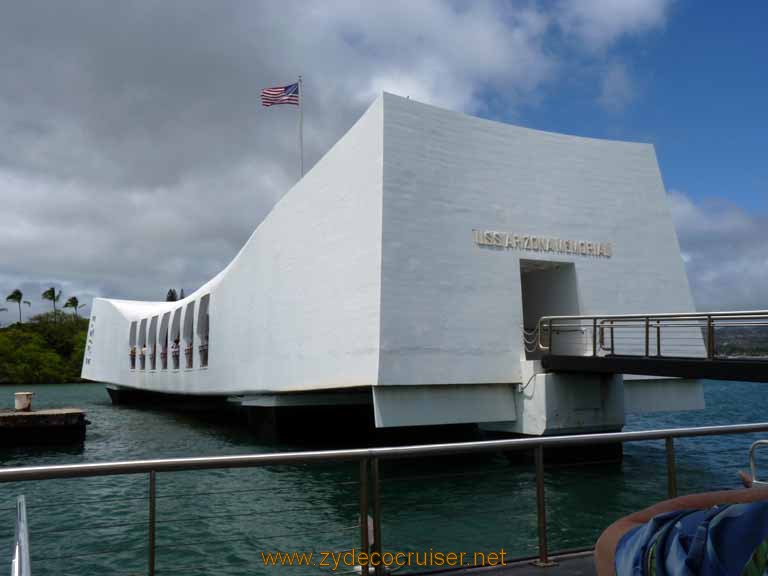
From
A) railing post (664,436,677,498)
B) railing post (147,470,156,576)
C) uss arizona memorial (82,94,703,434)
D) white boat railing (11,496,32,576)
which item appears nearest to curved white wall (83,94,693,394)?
uss arizona memorial (82,94,703,434)

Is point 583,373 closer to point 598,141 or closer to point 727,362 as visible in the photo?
point 727,362

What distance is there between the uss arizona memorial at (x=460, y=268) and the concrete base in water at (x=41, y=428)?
6.28 meters

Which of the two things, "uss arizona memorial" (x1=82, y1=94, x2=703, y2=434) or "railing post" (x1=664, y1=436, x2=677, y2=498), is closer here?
"railing post" (x1=664, y1=436, x2=677, y2=498)

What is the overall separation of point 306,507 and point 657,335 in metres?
8.91

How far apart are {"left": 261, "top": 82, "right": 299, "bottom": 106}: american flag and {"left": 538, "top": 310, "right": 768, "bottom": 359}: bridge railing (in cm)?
1175

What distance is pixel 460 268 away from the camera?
15.3 metres

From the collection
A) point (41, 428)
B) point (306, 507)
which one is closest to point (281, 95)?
point (41, 428)

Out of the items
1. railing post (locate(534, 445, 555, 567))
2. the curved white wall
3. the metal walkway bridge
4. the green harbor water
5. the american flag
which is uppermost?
the american flag

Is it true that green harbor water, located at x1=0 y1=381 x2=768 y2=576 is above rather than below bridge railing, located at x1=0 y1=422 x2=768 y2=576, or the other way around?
below

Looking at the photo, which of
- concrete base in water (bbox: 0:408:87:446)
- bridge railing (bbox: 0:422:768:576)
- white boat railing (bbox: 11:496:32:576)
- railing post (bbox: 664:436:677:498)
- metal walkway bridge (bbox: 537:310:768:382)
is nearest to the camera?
white boat railing (bbox: 11:496:32:576)

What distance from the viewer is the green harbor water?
7875mm

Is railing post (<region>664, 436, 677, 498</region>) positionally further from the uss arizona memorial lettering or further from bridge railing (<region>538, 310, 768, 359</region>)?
the uss arizona memorial lettering

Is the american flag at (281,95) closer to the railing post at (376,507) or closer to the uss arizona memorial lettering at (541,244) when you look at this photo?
the uss arizona memorial lettering at (541,244)

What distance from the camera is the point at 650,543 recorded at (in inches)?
55.9
